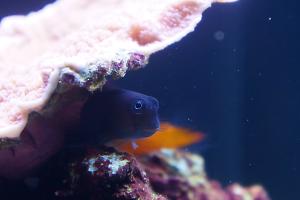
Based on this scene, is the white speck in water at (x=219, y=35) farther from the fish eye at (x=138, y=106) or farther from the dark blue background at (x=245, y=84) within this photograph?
the fish eye at (x=138, y=106)

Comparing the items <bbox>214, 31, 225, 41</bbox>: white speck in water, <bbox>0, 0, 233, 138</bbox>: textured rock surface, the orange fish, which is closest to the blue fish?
<bbox>0, 0, 233, 138</bbox>: textured rock surface

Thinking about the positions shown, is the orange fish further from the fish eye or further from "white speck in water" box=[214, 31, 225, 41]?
"white speck in water" box=[214, 31, 225, 41]

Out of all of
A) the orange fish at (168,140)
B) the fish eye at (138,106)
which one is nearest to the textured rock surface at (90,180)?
the fish eye at (138,106)

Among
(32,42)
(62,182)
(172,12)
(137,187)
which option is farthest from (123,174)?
(32,42)

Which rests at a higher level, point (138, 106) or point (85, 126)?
point (138, 106)

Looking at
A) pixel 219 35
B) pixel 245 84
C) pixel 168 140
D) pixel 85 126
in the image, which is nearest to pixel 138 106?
pixel 85 126

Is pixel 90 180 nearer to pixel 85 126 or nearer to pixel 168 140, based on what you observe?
pixel 85 126
